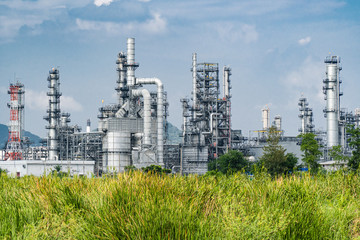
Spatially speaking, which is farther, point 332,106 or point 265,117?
point 265,117

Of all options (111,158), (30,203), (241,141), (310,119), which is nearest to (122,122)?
(111,158)

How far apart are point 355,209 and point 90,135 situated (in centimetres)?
7245

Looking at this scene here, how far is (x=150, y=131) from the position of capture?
73812 millimetres

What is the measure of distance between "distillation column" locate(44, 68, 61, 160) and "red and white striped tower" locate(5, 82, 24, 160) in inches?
423

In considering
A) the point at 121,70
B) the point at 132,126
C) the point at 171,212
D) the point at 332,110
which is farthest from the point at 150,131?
the point at 171,212

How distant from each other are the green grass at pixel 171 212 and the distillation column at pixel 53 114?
75.4 metres

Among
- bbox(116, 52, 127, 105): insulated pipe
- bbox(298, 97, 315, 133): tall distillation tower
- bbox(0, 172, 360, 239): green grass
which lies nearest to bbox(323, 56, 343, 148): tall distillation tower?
bbox(298, 97, 315, 133): tall distillation tower

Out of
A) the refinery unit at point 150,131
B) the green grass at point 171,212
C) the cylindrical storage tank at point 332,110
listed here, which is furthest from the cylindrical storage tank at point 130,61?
the green grass at point 171,212

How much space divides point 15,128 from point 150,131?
36122mm

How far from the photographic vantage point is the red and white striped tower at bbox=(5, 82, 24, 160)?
3757 inches

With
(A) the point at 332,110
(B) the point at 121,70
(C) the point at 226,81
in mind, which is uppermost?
(B) the point at 121,70

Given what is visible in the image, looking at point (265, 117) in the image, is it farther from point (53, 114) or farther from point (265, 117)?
point (53, 114)

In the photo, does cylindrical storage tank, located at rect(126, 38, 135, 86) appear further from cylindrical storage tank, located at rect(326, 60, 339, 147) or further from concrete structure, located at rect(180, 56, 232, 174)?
cylindrical storage tank, located at rect(326, 60, 339, 147)

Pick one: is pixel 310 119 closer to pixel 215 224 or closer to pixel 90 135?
pixel 90 135
